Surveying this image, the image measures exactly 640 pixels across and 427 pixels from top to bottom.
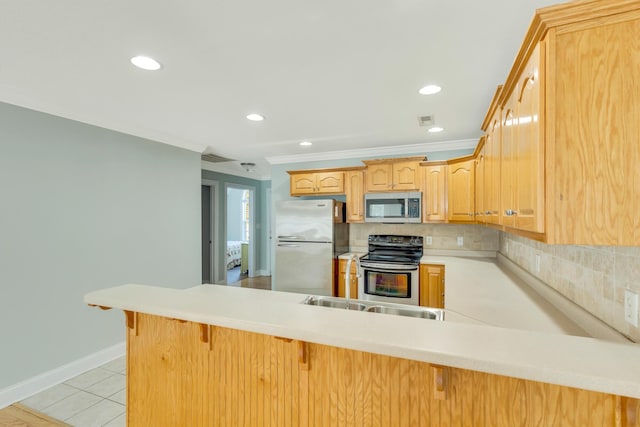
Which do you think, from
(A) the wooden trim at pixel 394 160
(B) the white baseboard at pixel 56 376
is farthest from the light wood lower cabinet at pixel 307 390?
(A) the wooden trim at pixel 394 160

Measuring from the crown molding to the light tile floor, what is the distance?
3430 millimetres

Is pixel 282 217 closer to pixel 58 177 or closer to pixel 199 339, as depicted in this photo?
pixel 58 177

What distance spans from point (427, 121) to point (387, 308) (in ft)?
6.91

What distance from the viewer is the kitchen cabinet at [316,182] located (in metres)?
4.25

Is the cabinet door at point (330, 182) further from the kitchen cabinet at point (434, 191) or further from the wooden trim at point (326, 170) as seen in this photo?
the kitchen cabinet at point (434, 191)

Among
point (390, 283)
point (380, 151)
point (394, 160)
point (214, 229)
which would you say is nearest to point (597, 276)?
point (390, 283)

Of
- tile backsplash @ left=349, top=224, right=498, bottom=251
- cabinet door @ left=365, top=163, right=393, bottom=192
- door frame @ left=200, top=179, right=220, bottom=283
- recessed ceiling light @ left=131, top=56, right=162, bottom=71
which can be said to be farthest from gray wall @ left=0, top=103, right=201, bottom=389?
tile backsplash @ left=349, top=224, right=498, bottom=251

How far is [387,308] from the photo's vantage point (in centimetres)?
167

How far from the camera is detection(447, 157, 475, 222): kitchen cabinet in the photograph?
136 inches

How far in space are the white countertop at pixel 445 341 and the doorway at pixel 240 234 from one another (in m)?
4.87

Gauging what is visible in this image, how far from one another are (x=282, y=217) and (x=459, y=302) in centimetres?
269

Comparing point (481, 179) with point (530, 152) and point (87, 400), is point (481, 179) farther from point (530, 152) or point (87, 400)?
point (87, 400)

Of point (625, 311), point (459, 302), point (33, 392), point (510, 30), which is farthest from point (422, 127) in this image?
point (33, 392)

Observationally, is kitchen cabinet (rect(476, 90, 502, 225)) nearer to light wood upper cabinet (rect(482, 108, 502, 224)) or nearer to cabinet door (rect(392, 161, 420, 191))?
light wood upper cabinet (rect(482, 108, 502, 224))
